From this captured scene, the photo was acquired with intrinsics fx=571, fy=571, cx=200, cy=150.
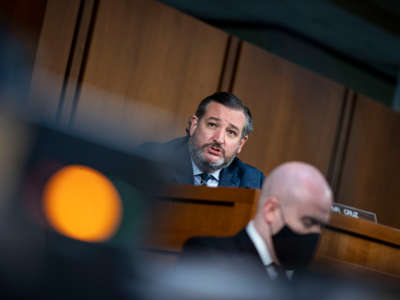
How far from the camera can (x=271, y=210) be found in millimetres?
770

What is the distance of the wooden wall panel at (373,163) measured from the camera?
4.44 meters

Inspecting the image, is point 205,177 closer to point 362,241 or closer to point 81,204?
point 362,241

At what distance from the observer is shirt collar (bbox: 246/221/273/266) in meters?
0.76

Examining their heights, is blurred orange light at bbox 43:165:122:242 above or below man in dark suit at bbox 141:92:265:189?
below

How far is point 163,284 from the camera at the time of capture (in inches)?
19.5

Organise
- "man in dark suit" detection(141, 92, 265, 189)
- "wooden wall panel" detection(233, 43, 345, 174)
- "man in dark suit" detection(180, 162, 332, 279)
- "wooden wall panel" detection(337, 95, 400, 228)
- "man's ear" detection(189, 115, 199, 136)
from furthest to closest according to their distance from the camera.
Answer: "wooden wall panel" detection(337, 95, 400, 228) → "wooden wall panel" detection(233, 43, 345, 174) → "man's ear" detection(189, 115, 199, 136) → "man in dark suit" detection(141, 92, 265, 189) → "man in dark suit" detection(180, 162, 332, 279)

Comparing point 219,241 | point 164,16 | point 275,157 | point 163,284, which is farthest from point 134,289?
point 275,157

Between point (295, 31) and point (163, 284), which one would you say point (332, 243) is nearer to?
point (163, 284)

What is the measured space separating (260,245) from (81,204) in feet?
1.25

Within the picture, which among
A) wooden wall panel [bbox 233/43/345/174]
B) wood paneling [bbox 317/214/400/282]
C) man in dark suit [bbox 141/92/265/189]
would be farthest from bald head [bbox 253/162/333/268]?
wooden wall panel [bbox 233/43/345/174]

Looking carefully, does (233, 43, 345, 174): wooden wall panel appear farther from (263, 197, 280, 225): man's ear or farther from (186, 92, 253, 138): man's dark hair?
(263, 197, 280, 225): man's ear

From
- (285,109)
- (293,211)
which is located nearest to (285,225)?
(293,211)

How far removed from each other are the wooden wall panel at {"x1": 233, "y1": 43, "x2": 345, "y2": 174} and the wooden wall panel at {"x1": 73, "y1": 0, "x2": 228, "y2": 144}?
0.93ft

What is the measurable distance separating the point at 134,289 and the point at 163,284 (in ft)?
0.10
